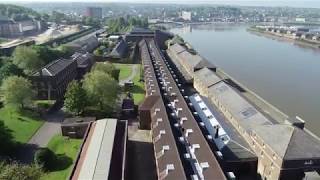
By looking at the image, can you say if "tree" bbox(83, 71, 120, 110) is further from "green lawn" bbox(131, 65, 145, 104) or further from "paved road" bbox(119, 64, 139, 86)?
"paved road" bbox(119, 64, 139, 86)

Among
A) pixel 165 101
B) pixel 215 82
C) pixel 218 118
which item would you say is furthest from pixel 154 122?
pixel 215 82

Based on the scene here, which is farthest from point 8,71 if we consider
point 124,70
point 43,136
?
point 124,70

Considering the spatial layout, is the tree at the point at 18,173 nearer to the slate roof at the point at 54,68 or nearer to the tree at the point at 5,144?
the tree at the point at 5,144

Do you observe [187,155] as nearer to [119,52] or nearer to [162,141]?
[162,141]

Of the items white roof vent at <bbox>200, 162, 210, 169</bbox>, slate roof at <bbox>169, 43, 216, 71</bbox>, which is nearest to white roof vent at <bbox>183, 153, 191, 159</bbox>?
white roof vent at <bbox>200, 162, 210, 169</bbox>

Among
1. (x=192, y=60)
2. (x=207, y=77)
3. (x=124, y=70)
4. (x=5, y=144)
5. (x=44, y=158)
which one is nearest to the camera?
(x=44, y=158)

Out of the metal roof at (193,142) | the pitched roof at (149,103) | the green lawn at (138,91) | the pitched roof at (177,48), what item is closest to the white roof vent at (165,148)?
the metal roof at (193,142)
